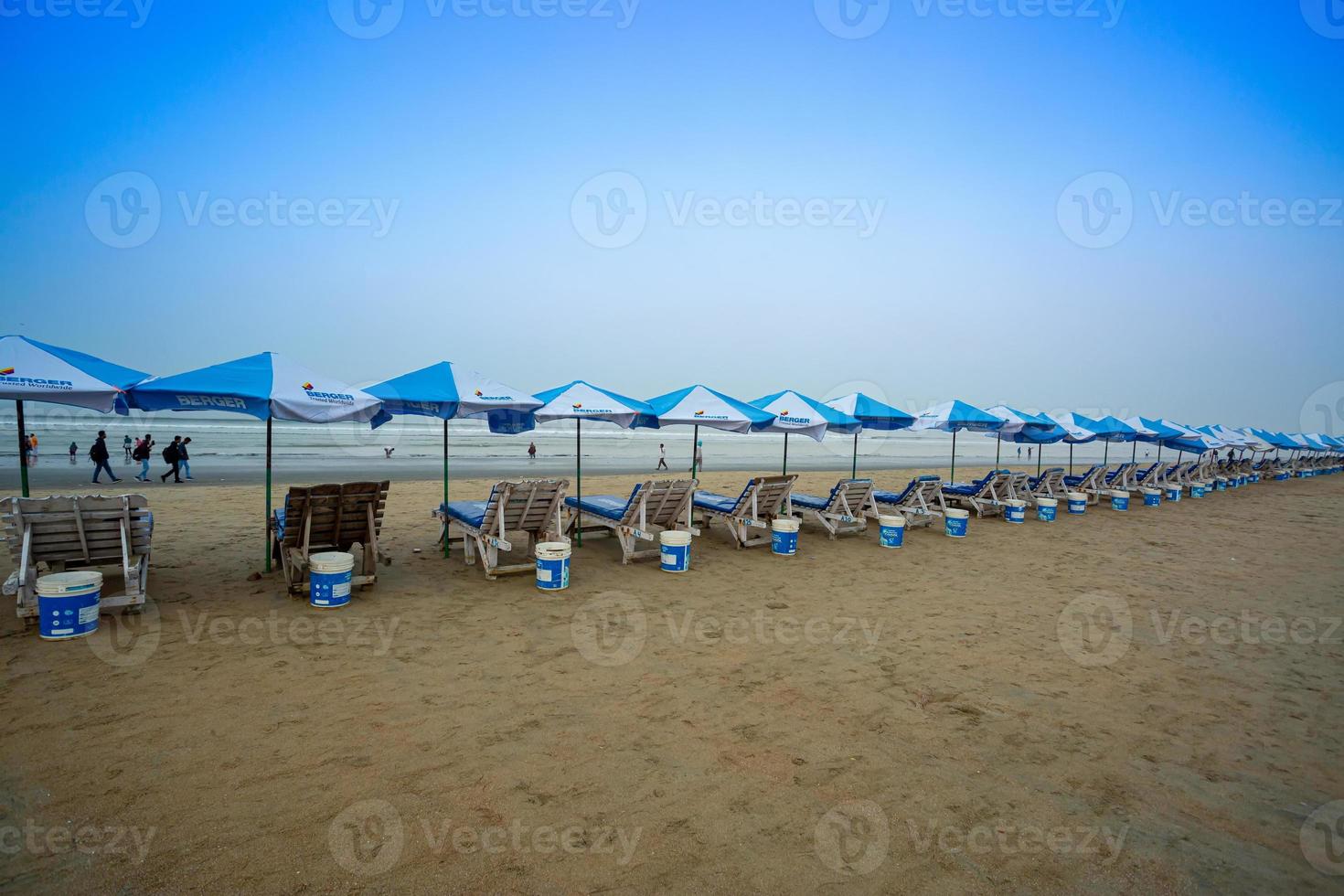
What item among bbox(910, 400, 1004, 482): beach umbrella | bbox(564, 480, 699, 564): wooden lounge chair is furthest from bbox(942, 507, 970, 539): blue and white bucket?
bbox(564, 480, 699, 564): wooden lounge chair

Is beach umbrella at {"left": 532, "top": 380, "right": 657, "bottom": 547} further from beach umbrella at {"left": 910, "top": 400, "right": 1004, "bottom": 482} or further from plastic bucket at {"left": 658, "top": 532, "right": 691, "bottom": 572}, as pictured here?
beach umbrella at {"left": 910, "top": 400, "right": 1004, "bottom": 482}

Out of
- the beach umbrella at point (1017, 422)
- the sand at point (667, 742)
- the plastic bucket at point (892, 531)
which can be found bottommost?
the sand at point (667, 742)

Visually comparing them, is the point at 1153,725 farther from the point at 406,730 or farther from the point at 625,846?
the point at 406,730

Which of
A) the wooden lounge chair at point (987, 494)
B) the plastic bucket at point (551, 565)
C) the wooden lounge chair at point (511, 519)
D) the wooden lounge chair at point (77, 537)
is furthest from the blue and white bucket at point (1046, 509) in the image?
the wooden lounge chair at point (77, 537)

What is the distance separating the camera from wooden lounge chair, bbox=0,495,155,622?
5164 millimetres

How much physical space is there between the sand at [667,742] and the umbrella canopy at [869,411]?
5483 millimetres

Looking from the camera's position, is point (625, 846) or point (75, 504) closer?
point (625, 846)

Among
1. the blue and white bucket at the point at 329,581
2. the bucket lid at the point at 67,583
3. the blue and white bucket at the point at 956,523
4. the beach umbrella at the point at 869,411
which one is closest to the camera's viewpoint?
the bucket lid at the point at 67,583

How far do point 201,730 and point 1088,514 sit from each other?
51.0 ft

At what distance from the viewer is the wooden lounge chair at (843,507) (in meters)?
10.0

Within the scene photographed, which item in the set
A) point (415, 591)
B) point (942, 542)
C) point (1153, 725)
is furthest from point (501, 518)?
point (942, 542)

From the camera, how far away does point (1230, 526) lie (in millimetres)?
12766

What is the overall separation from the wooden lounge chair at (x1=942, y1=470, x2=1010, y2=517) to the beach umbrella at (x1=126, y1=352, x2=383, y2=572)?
10.6 m

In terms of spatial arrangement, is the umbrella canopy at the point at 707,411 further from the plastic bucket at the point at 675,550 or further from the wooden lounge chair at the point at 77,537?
the wooden lounge chair at the point at 77,537
